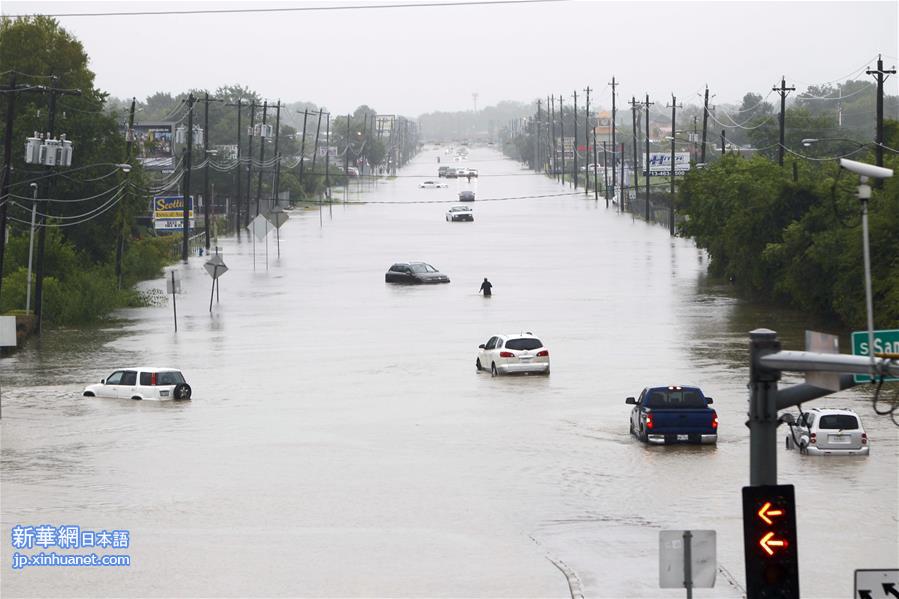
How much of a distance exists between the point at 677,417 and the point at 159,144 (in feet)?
333

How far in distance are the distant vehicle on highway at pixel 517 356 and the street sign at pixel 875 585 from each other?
97.2 feet

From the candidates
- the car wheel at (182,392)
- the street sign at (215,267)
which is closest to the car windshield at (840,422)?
the car wheel at (182,392)

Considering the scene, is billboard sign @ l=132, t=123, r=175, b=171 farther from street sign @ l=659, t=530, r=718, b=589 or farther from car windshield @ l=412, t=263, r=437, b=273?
street sign @ l=659, t=530, r=718, b=589

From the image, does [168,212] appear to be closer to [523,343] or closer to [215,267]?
[215,267]

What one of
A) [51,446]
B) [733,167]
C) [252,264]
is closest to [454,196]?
[252,264]

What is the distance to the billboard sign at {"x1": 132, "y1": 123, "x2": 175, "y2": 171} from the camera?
126 meters

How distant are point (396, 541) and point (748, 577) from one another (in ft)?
37.3

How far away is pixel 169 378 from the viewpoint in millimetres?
40219

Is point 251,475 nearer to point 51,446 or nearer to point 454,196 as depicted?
point 51,446

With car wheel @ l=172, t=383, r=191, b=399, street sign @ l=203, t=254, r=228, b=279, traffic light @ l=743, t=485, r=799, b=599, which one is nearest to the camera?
traffic light @ l=743, t=485, r=799, b=599

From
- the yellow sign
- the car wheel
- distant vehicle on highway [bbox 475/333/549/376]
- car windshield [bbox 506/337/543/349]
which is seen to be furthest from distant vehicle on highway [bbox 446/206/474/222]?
the car wheel

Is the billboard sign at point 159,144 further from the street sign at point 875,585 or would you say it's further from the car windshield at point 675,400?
the street sign at point 875,585

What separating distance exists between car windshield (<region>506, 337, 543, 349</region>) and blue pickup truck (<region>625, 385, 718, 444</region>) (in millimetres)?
11853

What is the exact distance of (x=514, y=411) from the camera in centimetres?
3700
